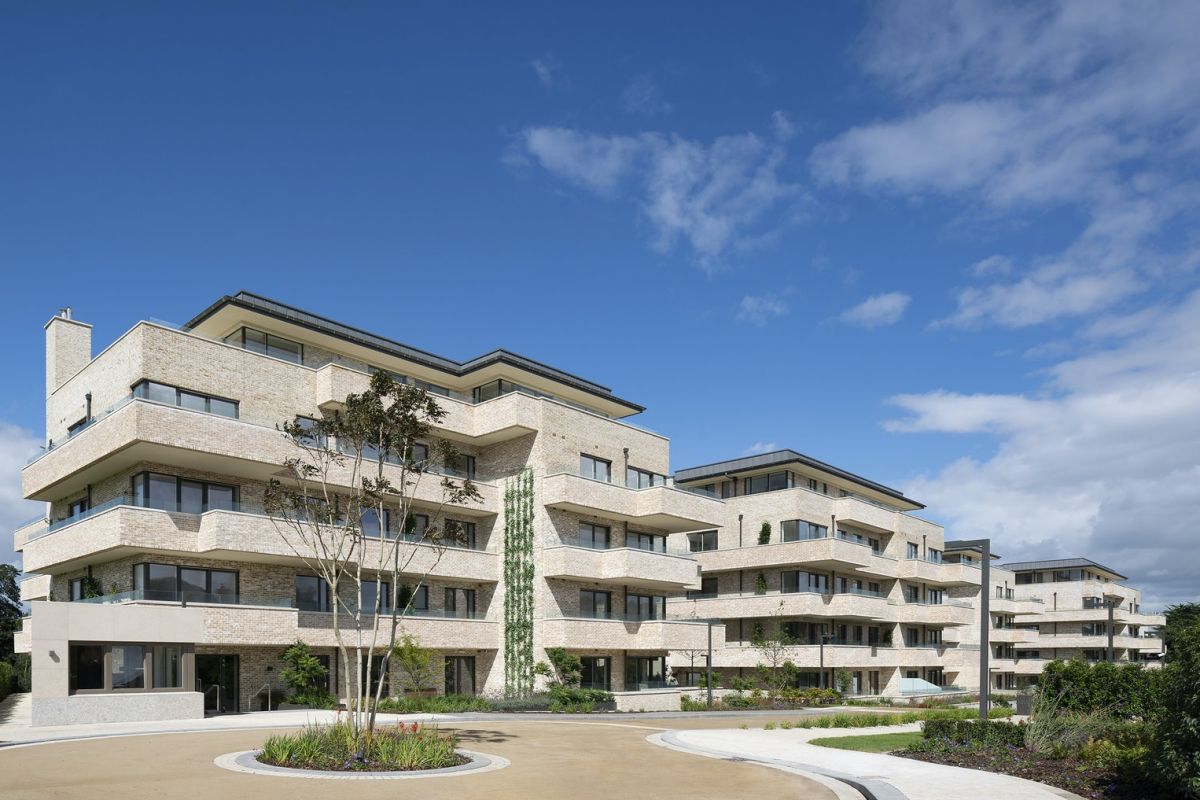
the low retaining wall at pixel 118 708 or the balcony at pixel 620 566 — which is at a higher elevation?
the balcony at pixel 620 566

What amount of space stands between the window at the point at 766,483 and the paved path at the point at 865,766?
3176 cm

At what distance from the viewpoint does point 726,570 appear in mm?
61844

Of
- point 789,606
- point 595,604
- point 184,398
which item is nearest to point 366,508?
point 184,398

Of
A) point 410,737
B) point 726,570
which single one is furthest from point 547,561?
point 410,737

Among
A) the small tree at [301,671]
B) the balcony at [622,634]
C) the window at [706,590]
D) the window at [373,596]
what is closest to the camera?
the small tree at [301,671]

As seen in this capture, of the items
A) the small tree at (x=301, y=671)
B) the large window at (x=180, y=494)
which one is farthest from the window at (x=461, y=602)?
the large window at (x=180, y=494)

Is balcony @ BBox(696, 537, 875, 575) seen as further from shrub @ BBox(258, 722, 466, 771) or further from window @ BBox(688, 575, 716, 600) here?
shrub @ BBox(258, 722, 466, 771)

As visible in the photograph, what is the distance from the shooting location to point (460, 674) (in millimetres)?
44844

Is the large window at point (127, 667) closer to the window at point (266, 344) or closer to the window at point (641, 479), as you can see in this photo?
the window at point (266, 344)

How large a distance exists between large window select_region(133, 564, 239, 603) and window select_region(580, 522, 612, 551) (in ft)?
54.2

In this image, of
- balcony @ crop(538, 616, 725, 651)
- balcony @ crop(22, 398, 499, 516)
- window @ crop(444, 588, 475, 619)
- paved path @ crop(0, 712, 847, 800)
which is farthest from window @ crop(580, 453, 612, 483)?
paved path @ crop(0, 712, 847, 800)

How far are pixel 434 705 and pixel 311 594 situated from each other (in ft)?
22.7

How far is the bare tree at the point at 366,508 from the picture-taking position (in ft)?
74.3

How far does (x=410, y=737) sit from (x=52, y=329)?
103 ft
